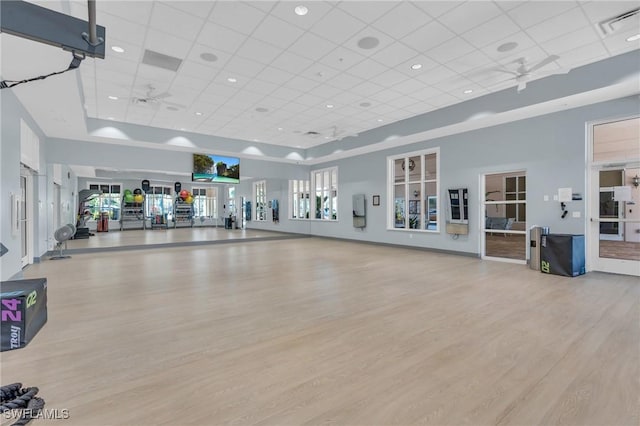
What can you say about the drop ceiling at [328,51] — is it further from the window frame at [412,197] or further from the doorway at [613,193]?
the window frame at [412,197]

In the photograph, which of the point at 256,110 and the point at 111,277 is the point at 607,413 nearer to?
the point at 111,277

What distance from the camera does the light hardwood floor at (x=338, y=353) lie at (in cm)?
200

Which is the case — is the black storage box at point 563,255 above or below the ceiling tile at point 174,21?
below

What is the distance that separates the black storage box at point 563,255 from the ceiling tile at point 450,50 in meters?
4.04

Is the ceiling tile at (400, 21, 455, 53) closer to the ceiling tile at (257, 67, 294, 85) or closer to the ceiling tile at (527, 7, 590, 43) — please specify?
the ceiling tile at (527, 7, 590, 43)

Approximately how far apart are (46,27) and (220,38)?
3.52 meters

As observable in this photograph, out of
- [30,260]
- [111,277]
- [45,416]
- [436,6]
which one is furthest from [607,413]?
[30,260]

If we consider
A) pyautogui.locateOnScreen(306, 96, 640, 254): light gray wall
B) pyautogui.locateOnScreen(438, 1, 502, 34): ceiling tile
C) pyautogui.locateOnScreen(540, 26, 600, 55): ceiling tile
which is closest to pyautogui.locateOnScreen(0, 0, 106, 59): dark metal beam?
pyautogui.locateOnScreen(438, 1, 502, 34): ceiling tile

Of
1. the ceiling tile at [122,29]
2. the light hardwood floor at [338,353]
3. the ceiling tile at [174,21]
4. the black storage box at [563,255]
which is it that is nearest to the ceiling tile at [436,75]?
the black storage box at [563,255]

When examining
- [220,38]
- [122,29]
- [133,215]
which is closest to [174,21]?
[220,38]

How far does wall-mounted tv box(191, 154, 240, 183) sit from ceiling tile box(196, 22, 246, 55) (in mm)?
6564

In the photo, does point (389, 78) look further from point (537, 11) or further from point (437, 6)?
point (537, 11)

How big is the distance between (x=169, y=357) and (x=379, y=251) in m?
7.47

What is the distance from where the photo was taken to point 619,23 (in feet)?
14.5
